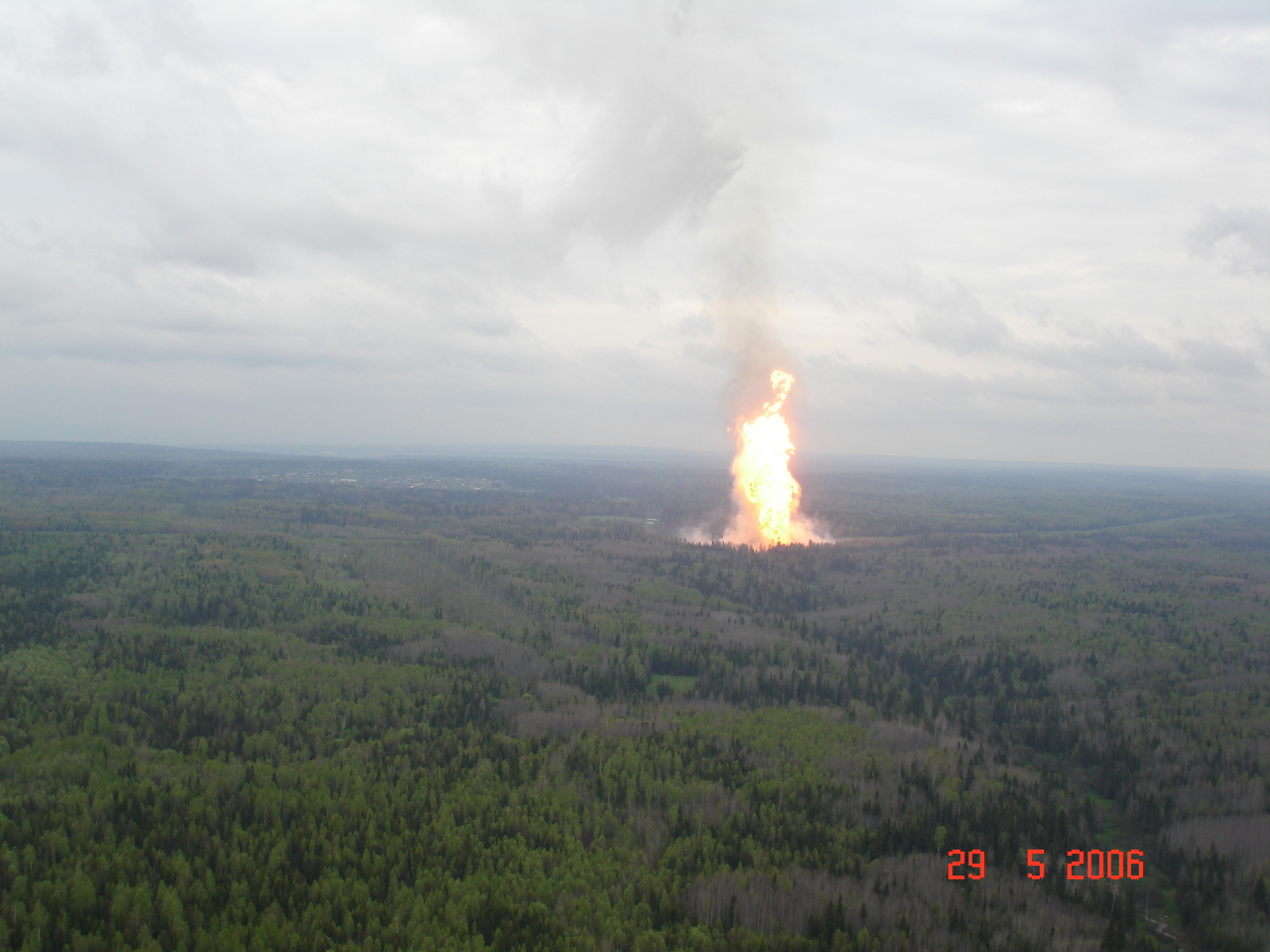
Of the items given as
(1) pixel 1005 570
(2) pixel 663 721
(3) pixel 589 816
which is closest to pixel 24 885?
(3) pixel 589 816

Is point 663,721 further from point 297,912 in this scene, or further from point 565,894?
point 297,912

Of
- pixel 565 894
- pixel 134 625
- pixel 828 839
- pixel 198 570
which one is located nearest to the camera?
pixel 565 894
